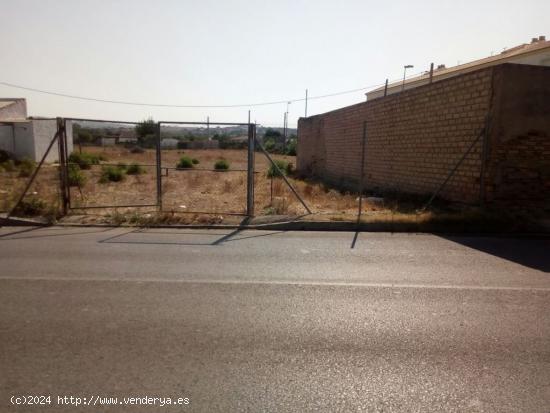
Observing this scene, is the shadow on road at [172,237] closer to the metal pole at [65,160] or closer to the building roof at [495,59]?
the metal pole at [65,160]

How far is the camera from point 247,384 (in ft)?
9.83

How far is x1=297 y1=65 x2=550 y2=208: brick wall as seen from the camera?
999cm

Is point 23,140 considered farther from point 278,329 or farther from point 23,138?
point 278,329

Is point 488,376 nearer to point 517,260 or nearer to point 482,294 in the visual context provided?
point 482,294

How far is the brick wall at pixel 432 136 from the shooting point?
9992mm

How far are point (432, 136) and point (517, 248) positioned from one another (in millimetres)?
5505

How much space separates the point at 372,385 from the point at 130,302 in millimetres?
2876

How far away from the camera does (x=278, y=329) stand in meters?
3.95

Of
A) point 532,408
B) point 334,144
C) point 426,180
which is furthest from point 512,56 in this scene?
point 532,408

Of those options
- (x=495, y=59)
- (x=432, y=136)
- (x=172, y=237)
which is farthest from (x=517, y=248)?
(x=495, y=59)

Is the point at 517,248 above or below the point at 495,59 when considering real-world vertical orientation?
below

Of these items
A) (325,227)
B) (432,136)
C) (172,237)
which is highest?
(432,136)

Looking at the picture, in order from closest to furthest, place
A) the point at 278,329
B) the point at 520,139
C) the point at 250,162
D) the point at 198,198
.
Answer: the point at 278,329 < the point at 520,139 < the point at 250,162 < the point at 198,198

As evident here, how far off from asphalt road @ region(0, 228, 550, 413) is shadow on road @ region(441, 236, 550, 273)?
0.24 ft
